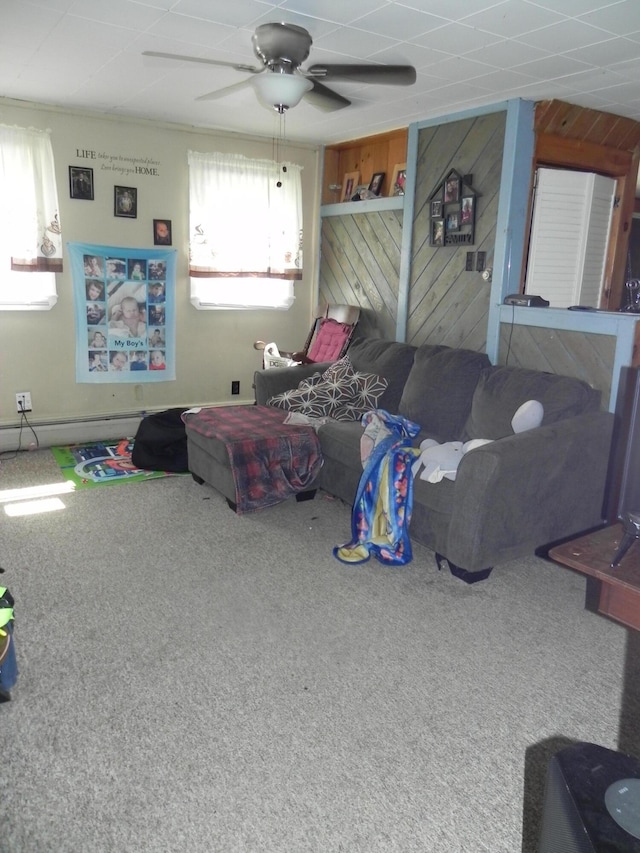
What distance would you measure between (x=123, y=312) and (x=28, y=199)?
98cm

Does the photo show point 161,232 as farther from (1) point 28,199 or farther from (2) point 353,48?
(2) point 353,48

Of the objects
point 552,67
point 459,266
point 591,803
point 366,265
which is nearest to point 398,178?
point 366,265

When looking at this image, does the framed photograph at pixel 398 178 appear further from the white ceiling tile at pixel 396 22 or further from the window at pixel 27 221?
the window at pixel 27 221

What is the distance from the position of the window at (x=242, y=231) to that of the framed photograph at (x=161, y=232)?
0.17 m

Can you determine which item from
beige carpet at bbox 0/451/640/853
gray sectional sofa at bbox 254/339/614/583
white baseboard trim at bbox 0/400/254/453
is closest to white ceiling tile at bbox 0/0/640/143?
gray sectional sofa at bbox 254/339/614/583

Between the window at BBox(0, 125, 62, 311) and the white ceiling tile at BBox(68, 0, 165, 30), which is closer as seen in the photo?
the white ceiling tile at BBox(68, 0, 165, 30)

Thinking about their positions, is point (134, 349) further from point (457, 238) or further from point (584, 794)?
point (584, 794)

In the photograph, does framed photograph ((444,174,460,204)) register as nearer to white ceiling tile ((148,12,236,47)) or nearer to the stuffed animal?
the stuffed animal

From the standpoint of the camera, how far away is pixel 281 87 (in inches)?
101

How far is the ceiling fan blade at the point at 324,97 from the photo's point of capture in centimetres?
277

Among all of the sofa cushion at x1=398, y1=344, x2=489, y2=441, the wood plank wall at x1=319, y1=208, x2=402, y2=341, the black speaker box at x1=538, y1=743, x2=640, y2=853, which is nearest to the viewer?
the black speaker box at x1=538, y1=743, x2=640, y2=853

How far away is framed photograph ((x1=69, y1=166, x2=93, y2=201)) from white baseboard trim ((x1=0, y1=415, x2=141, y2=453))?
165 cm

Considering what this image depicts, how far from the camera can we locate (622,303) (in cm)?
480

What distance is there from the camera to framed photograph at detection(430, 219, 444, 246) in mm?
4266
